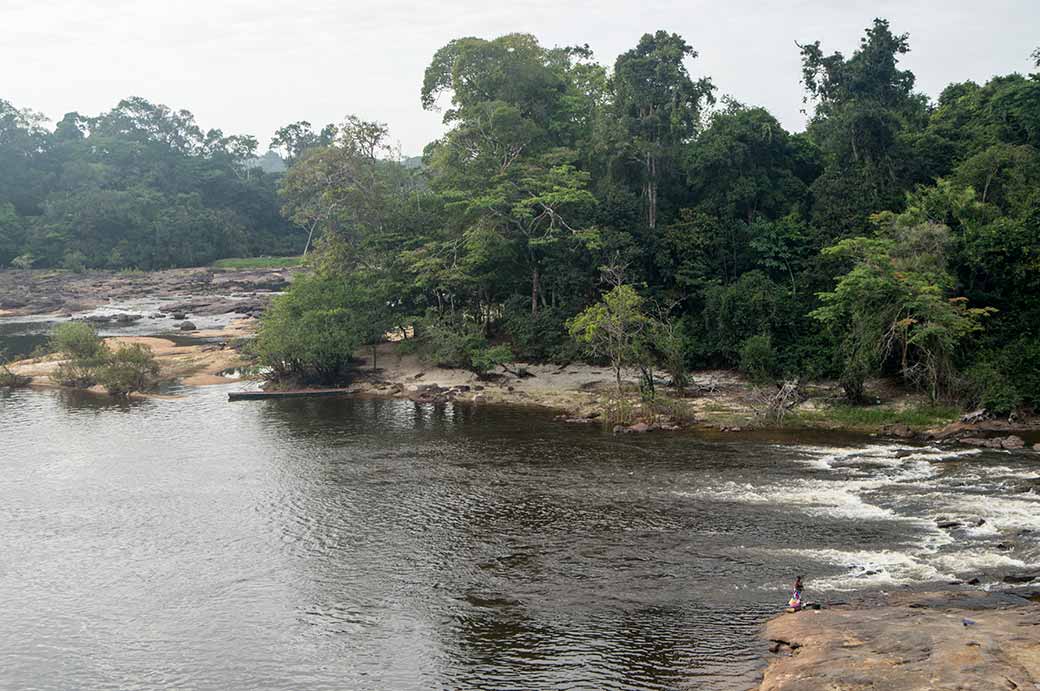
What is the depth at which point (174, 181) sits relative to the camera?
15562 centimetres

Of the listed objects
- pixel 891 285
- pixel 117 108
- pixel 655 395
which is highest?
pixel 117 108

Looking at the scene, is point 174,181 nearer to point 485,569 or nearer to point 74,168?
point 74,168

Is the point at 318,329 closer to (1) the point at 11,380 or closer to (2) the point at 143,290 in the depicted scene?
(1) the point at 11,380

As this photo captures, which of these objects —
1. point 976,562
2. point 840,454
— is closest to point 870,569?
point 976,562

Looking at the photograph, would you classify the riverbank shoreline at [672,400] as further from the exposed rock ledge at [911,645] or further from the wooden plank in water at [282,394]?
the exposed rock ledge at [911,645]

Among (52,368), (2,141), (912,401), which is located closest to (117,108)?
(2,141)

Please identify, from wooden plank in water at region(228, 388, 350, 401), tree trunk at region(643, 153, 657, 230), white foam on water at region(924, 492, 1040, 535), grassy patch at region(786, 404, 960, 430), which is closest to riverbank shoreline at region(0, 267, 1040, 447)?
grassy patch at region(786, 404, 960, 430)

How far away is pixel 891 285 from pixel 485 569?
28.0 metres

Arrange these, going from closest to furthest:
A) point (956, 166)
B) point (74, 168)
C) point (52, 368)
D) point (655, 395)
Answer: point (655, 395)
point (956, 166)
point (52, 368)
point (74, 168)

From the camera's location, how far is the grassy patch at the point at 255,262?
13875 cm

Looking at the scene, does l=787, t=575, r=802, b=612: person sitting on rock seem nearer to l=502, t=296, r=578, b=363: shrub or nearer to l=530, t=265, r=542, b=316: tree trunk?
l=502, t=296, r=578, b=363: shrub

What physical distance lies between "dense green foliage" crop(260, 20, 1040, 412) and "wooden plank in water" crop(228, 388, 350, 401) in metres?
3.86

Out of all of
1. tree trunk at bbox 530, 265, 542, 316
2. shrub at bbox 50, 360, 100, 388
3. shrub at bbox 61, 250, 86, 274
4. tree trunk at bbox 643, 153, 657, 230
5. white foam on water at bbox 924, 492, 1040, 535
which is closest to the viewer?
white foam on water at bbox 924, 492, 1040, 535

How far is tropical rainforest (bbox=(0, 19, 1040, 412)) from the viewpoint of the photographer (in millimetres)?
49375
